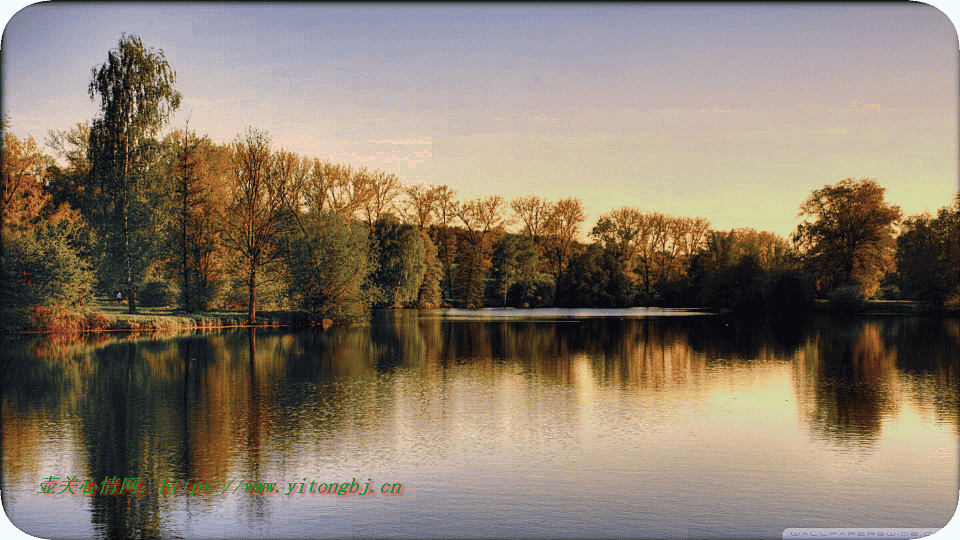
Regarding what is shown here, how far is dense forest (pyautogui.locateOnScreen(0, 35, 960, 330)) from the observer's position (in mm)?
46438

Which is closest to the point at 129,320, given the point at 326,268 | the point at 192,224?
the point at 192,224

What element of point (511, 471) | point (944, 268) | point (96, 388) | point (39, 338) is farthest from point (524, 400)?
point (944, 268)

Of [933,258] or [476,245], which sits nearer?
[933,258]

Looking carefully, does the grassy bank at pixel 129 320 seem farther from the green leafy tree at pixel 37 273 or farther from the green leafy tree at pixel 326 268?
the green leafy tree at pixel 326 268

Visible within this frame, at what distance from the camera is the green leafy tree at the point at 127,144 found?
4666 cm

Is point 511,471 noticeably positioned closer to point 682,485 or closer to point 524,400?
point 682,485

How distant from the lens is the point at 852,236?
75.8 meters

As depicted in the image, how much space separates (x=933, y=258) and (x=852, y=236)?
429 inches


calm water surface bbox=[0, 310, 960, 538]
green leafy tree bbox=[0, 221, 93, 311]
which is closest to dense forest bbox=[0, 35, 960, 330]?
green leafy tree bbox=[0, 221, 93, 311]

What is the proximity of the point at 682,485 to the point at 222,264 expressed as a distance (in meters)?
46.6

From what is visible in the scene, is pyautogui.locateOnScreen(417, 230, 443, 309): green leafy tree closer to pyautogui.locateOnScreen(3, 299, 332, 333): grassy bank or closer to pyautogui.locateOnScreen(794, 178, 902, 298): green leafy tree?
pyautogui.locateOnScreen(3, 299, 332, 333): grassy bank

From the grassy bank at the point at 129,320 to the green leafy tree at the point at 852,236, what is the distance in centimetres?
5486

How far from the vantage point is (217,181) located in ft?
177

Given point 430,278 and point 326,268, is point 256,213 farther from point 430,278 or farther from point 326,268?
point 430,278
